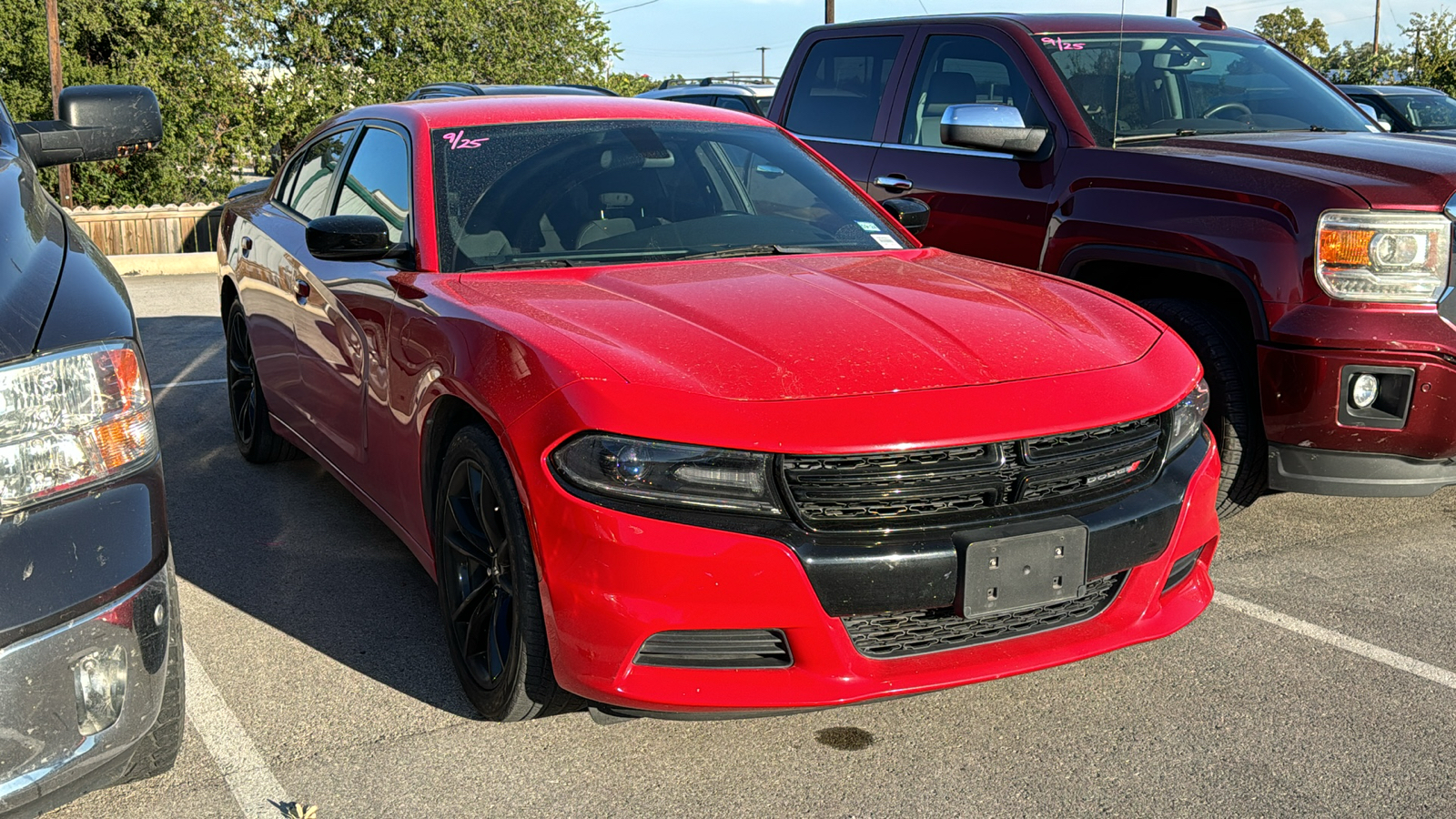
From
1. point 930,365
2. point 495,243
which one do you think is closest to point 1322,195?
point 930,365

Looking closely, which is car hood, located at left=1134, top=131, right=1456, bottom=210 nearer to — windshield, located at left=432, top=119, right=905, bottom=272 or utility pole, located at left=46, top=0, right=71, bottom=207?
windshield, located at left=432, top=119, right=905, bottom=272

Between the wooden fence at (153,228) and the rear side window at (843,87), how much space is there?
9519 mm

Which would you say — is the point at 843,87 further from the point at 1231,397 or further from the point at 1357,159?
the point at 1231,397

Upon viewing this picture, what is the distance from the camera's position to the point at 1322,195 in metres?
4.21

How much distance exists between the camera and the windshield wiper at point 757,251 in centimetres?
395

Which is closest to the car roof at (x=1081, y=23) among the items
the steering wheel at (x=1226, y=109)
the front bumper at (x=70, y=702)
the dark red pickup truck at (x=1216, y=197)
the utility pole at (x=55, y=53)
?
the dark red pickup truck at (x=1216, y=197)

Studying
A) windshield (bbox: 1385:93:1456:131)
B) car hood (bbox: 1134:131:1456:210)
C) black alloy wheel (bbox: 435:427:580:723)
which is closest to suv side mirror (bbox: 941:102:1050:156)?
car hood (bbox: 1134:131:1456:210)

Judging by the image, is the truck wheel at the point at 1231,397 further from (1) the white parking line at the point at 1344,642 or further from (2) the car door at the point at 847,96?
(2) the car door at the point at 847,96

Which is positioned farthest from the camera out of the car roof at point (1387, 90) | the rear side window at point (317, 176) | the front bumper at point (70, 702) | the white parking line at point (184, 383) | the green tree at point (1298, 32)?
the green tree at point (1298, 32)

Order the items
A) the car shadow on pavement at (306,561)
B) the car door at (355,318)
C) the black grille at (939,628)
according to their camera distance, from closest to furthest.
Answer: the black grille at (939,628) → the car shadow on pavement at (306,561) → the car door at (355,318)

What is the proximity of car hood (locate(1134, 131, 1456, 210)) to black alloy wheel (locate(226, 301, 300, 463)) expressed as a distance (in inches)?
147

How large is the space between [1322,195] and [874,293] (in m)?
1.70

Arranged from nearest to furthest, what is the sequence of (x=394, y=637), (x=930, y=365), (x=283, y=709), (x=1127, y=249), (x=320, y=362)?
(x=930, y=365), (x=283, y=709), (x=394, y=637), (x=320, y=362), (x=1127, y=249)

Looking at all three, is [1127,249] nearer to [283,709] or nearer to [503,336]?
[503,336]
